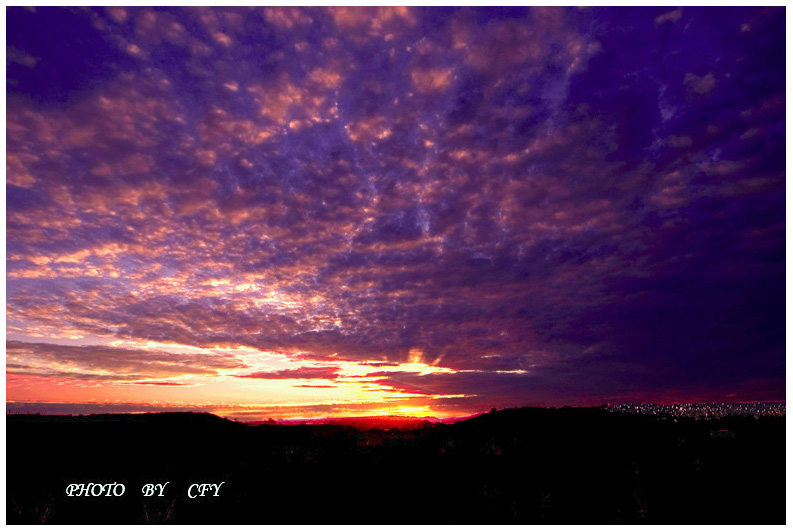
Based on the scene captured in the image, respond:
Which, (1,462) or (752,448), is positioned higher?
(1,462)

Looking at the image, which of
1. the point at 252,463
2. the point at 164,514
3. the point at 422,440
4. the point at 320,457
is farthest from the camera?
the point at 422,440

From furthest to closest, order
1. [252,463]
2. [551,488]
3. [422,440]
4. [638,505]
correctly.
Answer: [422,440] → [252,463] → [551,488] → [638,505]

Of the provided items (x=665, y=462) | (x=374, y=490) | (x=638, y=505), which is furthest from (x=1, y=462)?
(x=665, y=462)

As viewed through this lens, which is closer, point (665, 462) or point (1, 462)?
point (1, 462)

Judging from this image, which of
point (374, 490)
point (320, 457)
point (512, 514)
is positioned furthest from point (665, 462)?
point (320, 457)

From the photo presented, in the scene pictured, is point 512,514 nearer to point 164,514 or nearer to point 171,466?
point 164,514

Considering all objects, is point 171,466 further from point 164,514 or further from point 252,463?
point 164,514
